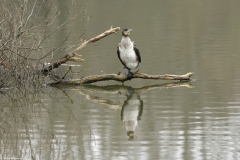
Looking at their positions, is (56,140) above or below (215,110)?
below

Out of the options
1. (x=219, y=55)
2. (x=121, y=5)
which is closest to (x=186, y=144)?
(x=219, y=55)

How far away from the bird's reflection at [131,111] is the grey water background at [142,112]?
0.02 m

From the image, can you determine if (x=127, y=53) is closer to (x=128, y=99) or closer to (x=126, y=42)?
(x=126, y=42)

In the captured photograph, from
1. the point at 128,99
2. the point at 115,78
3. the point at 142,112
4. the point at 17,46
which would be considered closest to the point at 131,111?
the point at 142,112

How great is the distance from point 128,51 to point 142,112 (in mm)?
2639

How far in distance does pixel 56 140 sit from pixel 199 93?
440 cm

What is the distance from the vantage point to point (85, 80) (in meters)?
14.1

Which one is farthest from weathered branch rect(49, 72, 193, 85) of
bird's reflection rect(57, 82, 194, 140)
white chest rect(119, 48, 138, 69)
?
white chest rect(119, 48, 138, 69)

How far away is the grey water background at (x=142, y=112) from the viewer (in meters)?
8.64

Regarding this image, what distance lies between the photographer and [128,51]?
1376 centimetres

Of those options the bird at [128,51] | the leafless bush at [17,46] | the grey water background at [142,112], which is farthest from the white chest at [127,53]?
the leafless bush at [17,46]

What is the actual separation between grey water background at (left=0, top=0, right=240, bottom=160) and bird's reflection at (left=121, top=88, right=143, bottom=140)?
16mm

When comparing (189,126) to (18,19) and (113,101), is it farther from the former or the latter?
(18,19)

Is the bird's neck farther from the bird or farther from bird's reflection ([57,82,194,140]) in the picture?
bird's reflection ([57,82,194,140])
